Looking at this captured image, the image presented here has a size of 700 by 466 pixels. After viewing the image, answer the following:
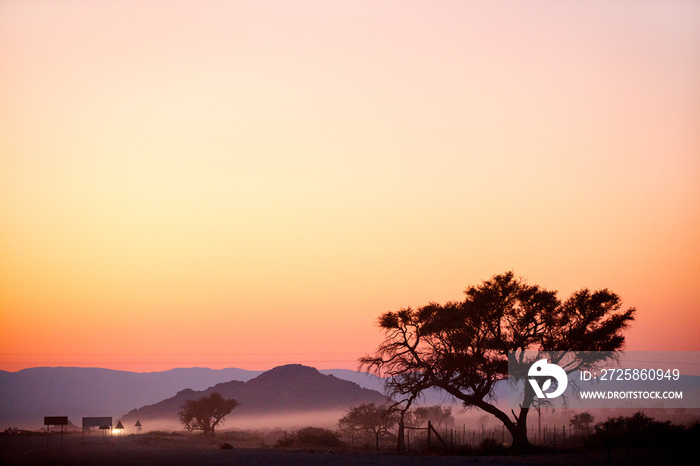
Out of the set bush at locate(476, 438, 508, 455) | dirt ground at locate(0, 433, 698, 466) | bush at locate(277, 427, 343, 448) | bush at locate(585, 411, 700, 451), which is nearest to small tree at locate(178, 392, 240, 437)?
bush at locate(277, 427, 343, 448)

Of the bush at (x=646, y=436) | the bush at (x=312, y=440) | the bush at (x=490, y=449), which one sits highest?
the bush at (x=646, y=436)

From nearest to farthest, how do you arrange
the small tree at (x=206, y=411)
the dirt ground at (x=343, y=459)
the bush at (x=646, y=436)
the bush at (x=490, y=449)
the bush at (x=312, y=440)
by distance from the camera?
the dirt ground at (x=343, y=459) < the bush at (x=646, y=436) < the bush at (x=490, y=449) < the bush at (x=312, y=440) < the small tree at (x=206, y=411)

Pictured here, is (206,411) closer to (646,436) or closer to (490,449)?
(490,449)

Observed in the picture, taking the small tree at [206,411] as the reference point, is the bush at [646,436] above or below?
above

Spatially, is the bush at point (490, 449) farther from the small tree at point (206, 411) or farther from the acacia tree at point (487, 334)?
the small tree at point (206, 411)

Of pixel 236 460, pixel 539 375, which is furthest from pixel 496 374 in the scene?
pixel 236 460

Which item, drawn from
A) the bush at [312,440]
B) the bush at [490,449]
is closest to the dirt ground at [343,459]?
the bush at [490,449]

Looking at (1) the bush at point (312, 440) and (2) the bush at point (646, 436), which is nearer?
(2) the bush at point (646, 436)

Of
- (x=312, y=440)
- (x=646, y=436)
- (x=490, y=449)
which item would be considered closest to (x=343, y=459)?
(x=490, y=449)

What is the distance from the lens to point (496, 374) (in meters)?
47.0

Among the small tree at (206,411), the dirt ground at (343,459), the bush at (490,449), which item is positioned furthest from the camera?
the small tree at (206,411)

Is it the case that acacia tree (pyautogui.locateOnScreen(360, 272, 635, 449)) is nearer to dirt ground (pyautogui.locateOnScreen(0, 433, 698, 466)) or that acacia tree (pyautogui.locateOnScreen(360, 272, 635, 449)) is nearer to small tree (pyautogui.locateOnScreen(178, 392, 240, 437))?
dirt ground (pyautogui.locateOnScreen(0, 433, 698, 466))

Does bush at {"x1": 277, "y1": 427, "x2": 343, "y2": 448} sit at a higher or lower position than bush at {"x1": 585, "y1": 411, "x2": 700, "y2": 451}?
lower

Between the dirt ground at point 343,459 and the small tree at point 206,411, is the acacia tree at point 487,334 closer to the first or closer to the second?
the dirt ground at point 343,459
